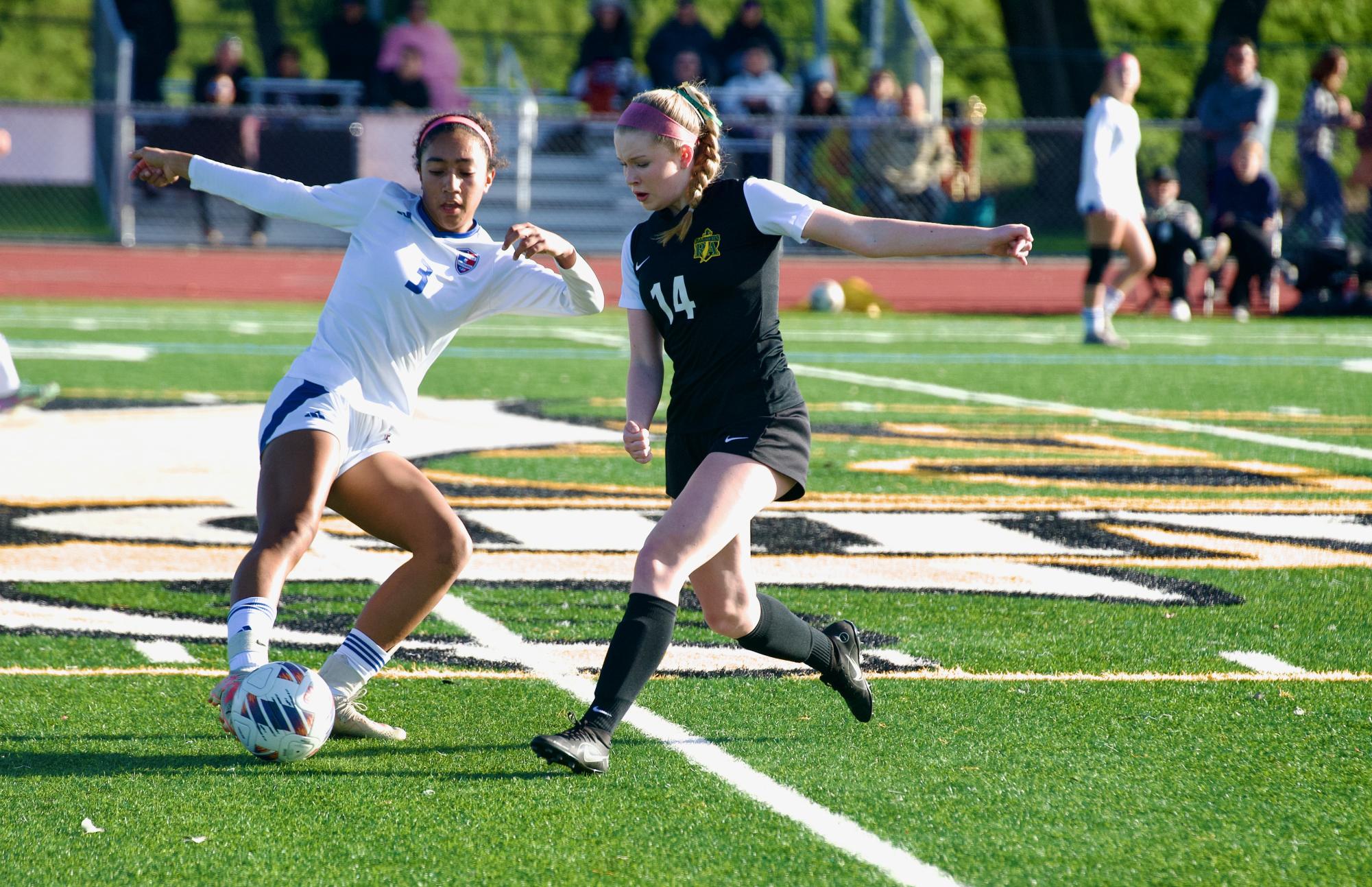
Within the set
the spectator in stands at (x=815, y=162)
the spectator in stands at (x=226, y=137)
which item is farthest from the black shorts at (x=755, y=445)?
the spectator in stands at (x=226, y=137)

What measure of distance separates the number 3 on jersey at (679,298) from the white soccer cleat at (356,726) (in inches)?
52.0

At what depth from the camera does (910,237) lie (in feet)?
15.2

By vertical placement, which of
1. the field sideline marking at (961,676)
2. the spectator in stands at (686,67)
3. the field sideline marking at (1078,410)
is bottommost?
the field sideline marking at (1078,410)

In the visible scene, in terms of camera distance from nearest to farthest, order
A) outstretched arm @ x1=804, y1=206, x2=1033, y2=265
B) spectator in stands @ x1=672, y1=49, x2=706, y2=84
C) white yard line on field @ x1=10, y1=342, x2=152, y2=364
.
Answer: outstretched arm @ x1=804, y1=206, x2=1033, y2=265
white yard line on field @ x1=10, y1=342, x2=152, y2=364
spectator in stands @ x1=672, y1=49, x2=706, y2=84

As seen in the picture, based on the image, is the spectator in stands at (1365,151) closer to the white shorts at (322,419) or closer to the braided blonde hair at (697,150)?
the braided blonde hair at (697,150)

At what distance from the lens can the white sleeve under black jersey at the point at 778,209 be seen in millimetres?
4762

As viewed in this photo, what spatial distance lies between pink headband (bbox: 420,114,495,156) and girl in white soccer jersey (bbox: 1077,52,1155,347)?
39.5ft

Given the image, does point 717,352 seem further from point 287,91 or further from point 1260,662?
point 287,91

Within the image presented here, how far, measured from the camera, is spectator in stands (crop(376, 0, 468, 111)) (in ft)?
81.7

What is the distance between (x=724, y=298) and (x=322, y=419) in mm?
1104

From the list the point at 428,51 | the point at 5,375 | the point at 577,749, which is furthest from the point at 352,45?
the point at 577,749

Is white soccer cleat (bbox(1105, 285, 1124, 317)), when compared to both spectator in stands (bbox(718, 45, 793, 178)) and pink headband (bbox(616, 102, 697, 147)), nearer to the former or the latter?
spectator in stands (bbox(718, 45, 793, 178))

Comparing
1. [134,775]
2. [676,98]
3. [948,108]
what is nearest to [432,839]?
[134,775]

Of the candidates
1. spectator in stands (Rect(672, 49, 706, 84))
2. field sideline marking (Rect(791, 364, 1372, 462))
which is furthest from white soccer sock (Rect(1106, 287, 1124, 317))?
spectator in stands (Rect(672, 49, 706, 84))
